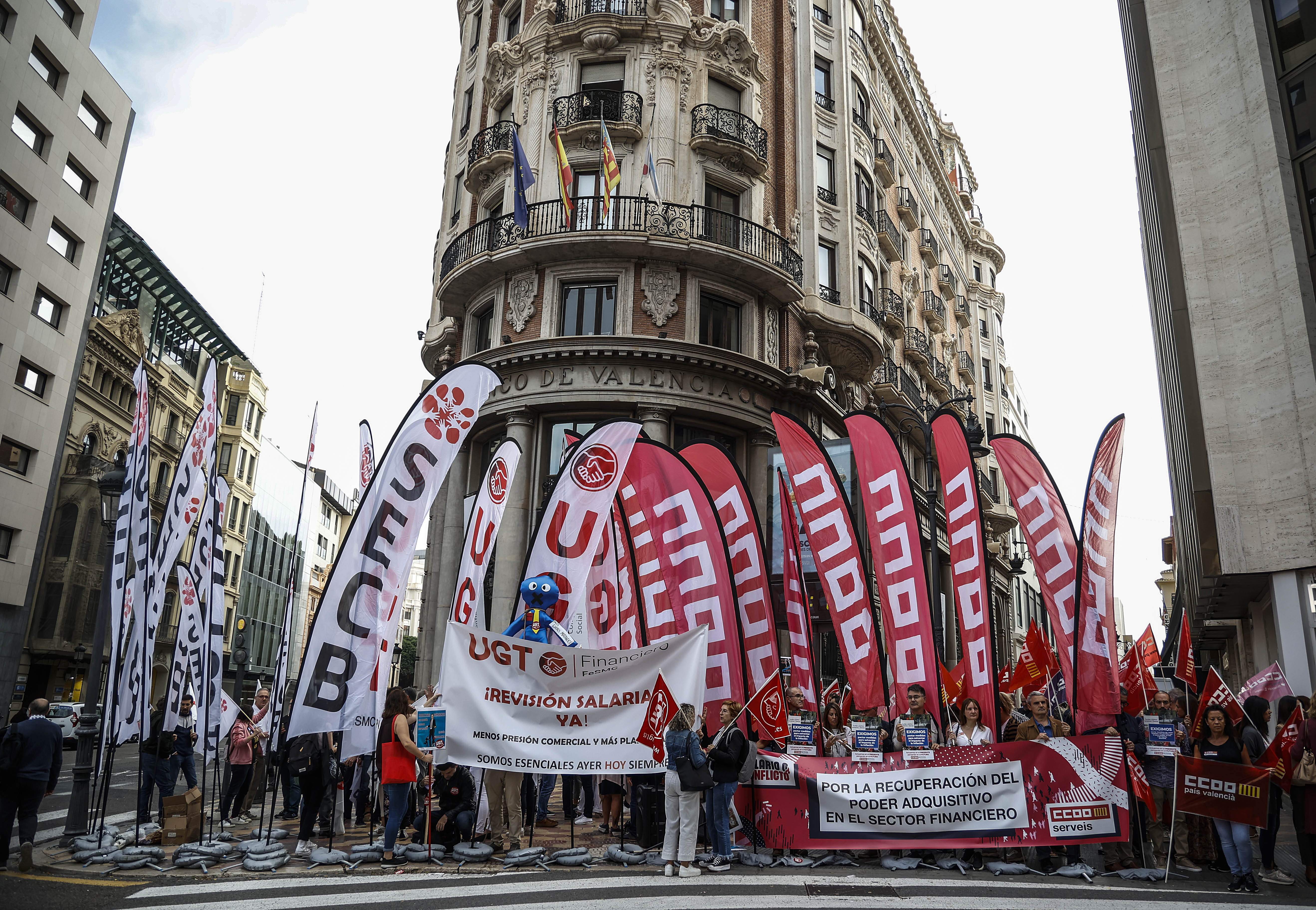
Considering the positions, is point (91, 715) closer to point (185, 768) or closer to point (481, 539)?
point (185, 768)

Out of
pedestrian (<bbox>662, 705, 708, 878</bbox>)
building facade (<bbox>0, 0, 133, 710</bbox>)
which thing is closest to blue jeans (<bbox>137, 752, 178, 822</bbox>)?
pedestrian (<bbox>662, 705, 708, 878</bbox>)

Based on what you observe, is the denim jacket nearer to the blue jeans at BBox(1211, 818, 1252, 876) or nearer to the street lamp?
the blue jeans at BBox(1211, 818, 1252, 876)

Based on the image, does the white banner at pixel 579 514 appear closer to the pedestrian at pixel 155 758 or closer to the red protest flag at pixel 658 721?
the red protest flag at pixel 658 721

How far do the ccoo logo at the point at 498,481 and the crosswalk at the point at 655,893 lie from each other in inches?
206

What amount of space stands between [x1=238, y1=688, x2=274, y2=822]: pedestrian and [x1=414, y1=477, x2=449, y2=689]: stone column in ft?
33.7

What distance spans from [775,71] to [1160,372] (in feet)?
64.6

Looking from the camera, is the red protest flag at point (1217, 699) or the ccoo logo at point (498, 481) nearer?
the red protest flag at point (1217, 699)

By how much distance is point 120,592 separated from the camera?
470 inches

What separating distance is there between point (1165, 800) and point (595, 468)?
27.2 ft

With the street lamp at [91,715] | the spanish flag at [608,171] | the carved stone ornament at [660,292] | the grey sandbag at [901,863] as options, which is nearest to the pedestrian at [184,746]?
the street lamp at [91,715]

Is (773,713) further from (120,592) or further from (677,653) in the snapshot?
(120,592)

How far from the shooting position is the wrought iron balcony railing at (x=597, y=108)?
86.3ft

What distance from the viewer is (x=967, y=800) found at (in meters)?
9.74

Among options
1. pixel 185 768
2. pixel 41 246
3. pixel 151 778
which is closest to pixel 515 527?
pixel 185 768
